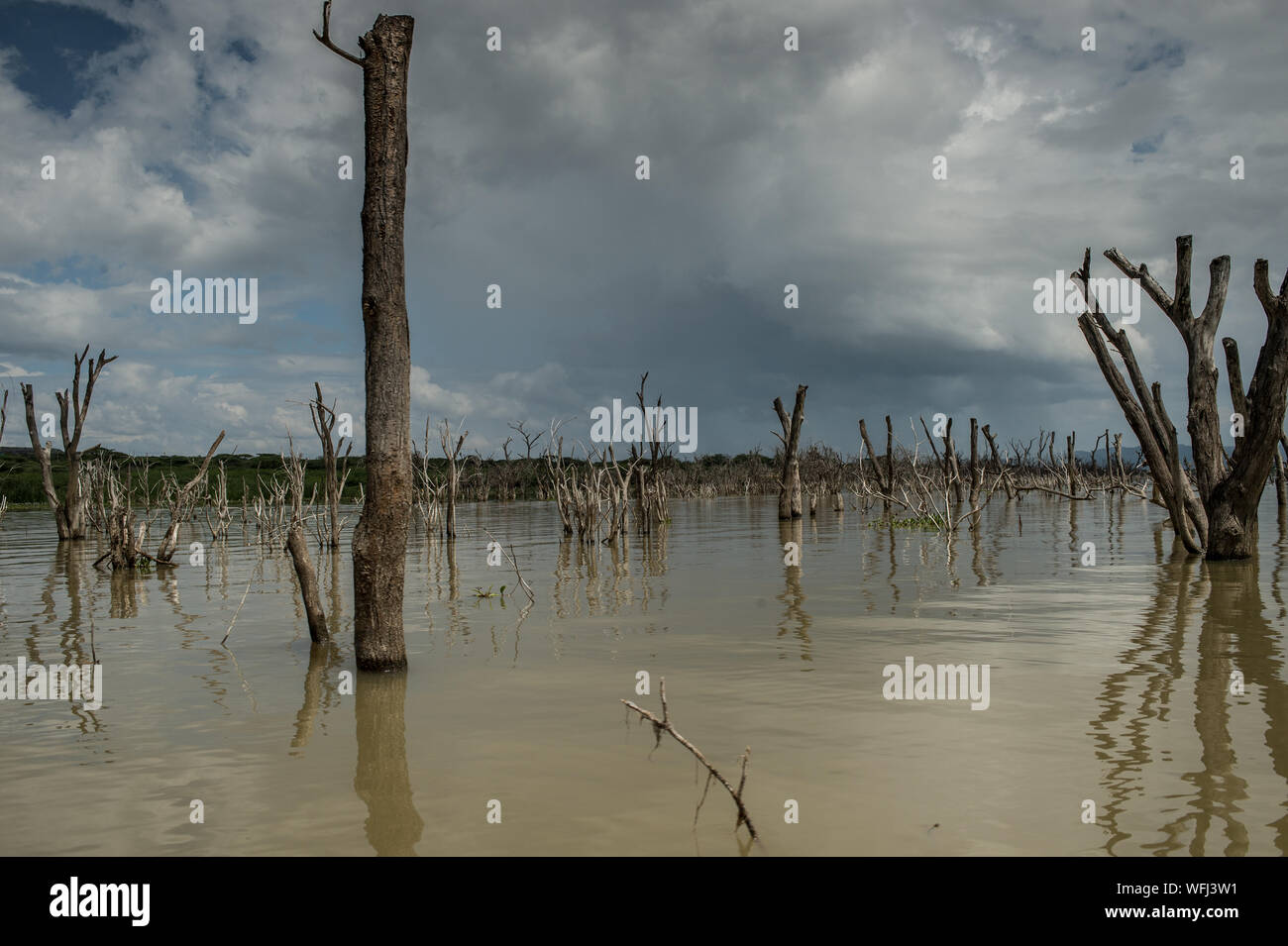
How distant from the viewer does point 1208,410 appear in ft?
40.4

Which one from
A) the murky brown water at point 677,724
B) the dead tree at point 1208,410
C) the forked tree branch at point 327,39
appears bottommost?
the murky brown water at point 677,724

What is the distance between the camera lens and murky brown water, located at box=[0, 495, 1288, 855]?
353 cm

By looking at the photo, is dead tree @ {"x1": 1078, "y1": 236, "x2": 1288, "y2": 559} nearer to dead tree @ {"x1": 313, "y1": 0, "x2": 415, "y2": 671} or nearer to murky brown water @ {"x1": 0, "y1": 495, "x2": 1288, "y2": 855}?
murky brown water @ {"x1": 0, "y1": 495, "x2": 1288, "y2": 855}

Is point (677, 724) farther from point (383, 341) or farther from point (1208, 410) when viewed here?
point (1208, 410)

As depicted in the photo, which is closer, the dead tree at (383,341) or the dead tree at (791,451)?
the dead tree at (383,341)

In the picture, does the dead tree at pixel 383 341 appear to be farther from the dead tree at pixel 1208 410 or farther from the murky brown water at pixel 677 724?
the dead tree at pixel 1208 410

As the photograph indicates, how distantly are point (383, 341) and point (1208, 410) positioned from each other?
12.0 m

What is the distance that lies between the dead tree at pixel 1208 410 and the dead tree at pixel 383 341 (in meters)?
10.9

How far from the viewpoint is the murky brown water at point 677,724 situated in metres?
3.53

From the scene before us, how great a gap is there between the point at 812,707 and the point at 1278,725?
251 cm

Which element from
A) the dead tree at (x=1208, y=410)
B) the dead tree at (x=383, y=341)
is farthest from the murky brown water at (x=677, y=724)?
the dead tree at (x=1208, y=410)
